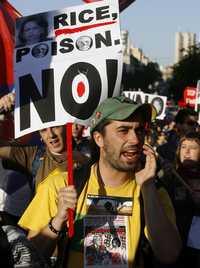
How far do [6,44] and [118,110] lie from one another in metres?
2.24

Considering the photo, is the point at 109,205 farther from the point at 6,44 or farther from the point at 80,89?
the point at 6,44

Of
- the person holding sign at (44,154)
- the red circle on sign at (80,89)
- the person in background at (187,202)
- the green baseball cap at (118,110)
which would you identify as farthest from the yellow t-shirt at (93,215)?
the person holding sign at (44,154)

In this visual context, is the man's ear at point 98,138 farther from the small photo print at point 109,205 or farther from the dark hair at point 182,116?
the dark hair at point 182,116

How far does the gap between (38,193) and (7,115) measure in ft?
3.33

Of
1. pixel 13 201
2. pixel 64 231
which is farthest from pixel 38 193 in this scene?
pixel 13 201

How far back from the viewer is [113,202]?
3281 millimetres

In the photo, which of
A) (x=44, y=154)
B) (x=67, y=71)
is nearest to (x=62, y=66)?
(x=67, y=71)

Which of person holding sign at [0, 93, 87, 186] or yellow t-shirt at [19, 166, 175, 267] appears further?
person holding sign at [0, 93, 87, 186]

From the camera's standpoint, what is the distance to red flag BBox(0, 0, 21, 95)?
5.15m

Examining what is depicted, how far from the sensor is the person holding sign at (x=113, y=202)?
316cm

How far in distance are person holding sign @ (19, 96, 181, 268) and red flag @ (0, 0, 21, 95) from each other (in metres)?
1.79

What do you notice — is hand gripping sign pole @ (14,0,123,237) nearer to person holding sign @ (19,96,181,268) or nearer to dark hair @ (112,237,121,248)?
person holding sign @ (19,96,181,268)

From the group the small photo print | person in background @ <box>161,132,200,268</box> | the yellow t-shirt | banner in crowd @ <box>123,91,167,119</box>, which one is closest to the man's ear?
the yellow t-shirt

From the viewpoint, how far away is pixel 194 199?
4316 mm
